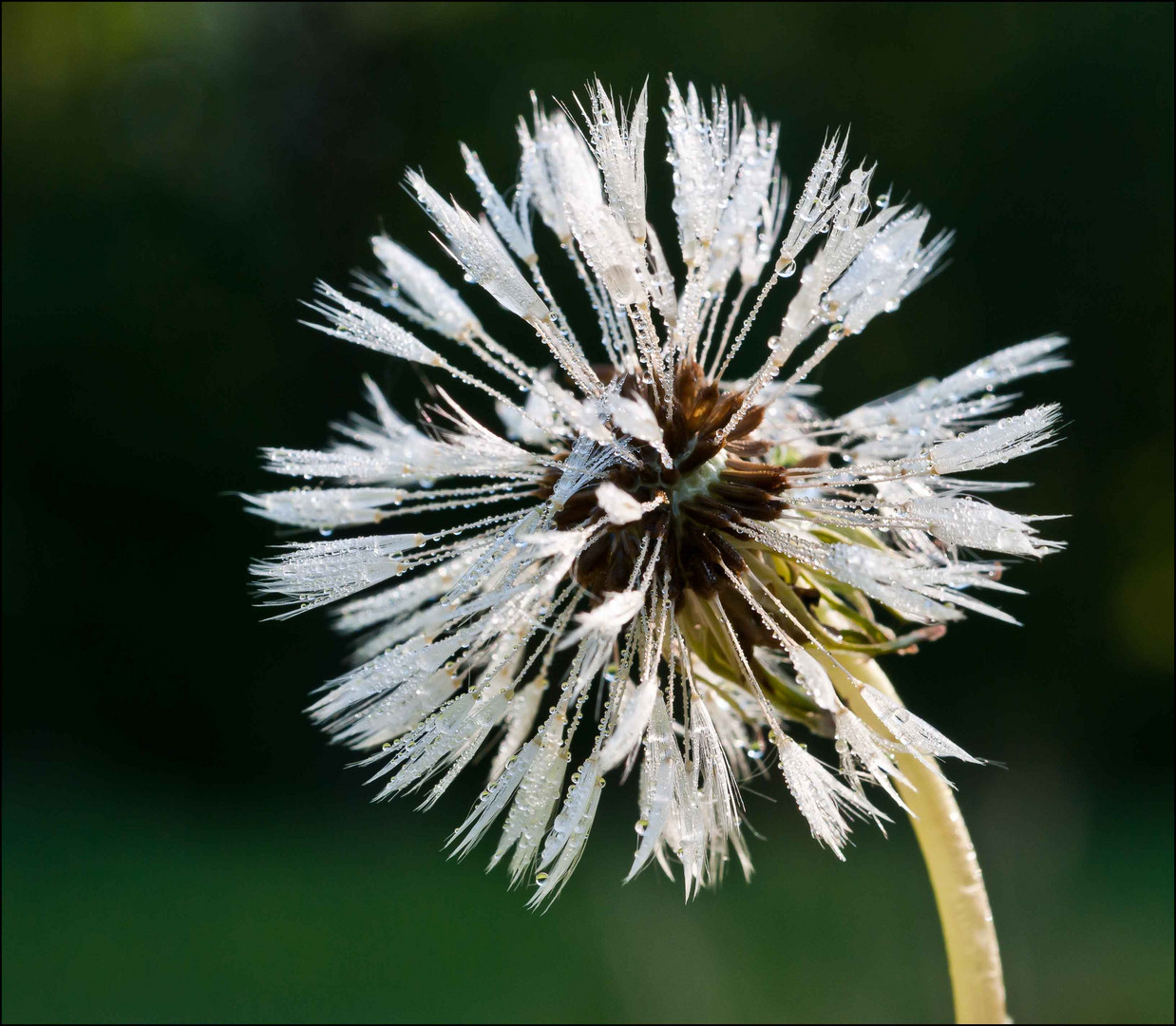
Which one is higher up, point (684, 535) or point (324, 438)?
point (324, 438)

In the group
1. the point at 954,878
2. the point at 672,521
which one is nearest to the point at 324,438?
the point at 672,521

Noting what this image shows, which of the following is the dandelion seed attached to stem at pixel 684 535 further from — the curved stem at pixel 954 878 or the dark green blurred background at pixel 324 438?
the dark green blurred background at pixel 324 438

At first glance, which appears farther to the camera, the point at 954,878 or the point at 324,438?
the point at 324,438

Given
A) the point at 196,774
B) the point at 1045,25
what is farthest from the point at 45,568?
the point at 1045,25

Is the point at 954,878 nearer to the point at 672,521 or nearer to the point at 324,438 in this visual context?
the point at 672,521

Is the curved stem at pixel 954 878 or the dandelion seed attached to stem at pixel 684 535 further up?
the dandelion seed attached to stem at pixel 684 535

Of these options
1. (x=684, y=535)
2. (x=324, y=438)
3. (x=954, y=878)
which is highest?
(x=324, y=438)

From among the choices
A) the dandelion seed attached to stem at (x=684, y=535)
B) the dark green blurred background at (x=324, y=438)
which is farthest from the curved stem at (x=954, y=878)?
the dark green blurred background at (x=324, y=438)
